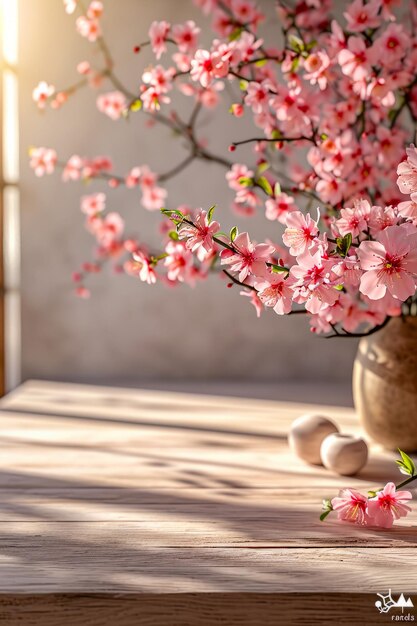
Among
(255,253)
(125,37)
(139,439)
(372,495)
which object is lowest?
(139,439)

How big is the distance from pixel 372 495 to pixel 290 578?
0.54ft

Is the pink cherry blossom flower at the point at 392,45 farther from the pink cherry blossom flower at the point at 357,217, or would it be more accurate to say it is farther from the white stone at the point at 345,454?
the white stone at the point at 345,454

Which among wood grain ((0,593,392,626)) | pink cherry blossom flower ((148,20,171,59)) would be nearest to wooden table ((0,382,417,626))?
wood grain ((0,593,392,626))

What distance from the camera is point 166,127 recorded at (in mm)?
2656

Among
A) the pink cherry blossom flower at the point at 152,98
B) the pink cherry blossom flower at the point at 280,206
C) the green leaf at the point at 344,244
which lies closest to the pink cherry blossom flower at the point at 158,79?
the pink cherry blossom flower at the point at 152,98

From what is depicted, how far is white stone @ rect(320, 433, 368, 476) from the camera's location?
113 centimetres

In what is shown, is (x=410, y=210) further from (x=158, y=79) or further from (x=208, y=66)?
(x=158, y=79)

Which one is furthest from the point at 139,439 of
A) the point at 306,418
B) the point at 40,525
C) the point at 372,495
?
the point at 372,495

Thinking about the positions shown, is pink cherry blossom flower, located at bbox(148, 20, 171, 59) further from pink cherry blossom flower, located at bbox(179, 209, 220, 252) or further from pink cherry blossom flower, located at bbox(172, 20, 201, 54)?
pink cherry blossom flower, located at bbox(179, 209, 220, 252)

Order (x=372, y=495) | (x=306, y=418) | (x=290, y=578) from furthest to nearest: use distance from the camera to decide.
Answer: (x=306, y=418), (x=372, y=495), (x=290, y=578)

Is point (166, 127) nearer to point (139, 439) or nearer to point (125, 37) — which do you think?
point (125, 37)

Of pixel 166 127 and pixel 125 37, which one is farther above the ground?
pixel 125 37

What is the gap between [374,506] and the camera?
914 mm

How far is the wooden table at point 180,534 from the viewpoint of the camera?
2.42ft
